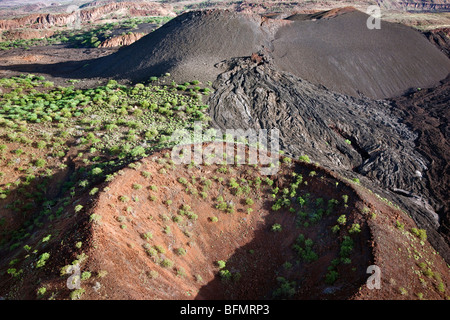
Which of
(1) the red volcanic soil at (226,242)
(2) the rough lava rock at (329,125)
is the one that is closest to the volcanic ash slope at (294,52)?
(2) the rough lava rock at (329,125)

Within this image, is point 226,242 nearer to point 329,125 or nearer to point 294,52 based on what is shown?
point 329,125

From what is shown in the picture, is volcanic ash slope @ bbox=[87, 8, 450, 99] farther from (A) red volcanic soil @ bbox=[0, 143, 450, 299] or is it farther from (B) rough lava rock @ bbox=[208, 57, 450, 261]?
(A) red volcanic soil @ bbox=[0, 143, 450, 299]

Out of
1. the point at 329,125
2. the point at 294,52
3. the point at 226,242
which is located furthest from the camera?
the point at 294,52

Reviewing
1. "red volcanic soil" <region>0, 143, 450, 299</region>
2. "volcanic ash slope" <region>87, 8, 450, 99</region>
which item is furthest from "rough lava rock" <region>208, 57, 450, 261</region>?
"red volcanic soil" <region>0, 143, 450, 299</region>

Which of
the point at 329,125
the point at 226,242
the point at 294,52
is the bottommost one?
the point at 226,242

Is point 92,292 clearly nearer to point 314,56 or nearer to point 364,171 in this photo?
point 364,171

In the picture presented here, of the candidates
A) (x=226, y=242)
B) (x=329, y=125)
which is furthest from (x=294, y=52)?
(x=226, y=242)

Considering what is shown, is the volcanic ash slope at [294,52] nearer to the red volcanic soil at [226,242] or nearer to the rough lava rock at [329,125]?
the rough lava rock at [329,125]

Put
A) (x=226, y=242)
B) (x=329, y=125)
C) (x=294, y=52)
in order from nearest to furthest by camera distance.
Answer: (x=226, y=242)
(x=329, y=125)
(x=294, y=52)
